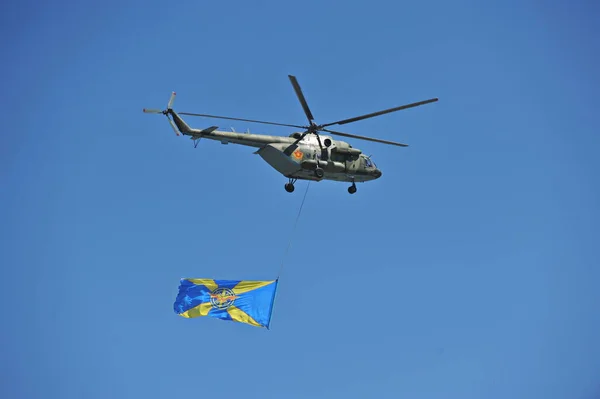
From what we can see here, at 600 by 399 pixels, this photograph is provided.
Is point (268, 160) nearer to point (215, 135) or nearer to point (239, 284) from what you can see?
point (215, 135)

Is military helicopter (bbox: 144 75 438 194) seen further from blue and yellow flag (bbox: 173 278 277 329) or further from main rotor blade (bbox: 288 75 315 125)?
blue and yellow flag (bbox: 173 278 277 329)

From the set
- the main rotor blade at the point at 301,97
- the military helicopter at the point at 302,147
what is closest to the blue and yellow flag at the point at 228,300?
the military helicopter at the point at 302,147

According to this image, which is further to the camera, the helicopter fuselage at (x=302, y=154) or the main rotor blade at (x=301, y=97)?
the helicopter fuselage at (x=302, y=154)

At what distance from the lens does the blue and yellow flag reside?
31.9 metres

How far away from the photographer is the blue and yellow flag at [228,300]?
3191cm

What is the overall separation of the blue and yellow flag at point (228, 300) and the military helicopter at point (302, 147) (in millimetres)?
8123

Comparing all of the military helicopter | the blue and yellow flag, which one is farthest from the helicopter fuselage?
the blue and yellow flag

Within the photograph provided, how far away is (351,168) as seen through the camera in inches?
1612

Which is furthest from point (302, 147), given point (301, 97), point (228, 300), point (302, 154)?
point (228, 300)

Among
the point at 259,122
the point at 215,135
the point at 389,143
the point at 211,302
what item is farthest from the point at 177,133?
the point at 389,143

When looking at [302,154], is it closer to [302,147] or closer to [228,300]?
[302,147]

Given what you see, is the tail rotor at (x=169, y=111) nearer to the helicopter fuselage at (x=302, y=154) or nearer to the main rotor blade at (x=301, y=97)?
the helicopter fuselage at (x=302, y=154)

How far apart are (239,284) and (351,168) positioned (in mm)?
12087

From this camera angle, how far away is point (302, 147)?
3794 centimetres
